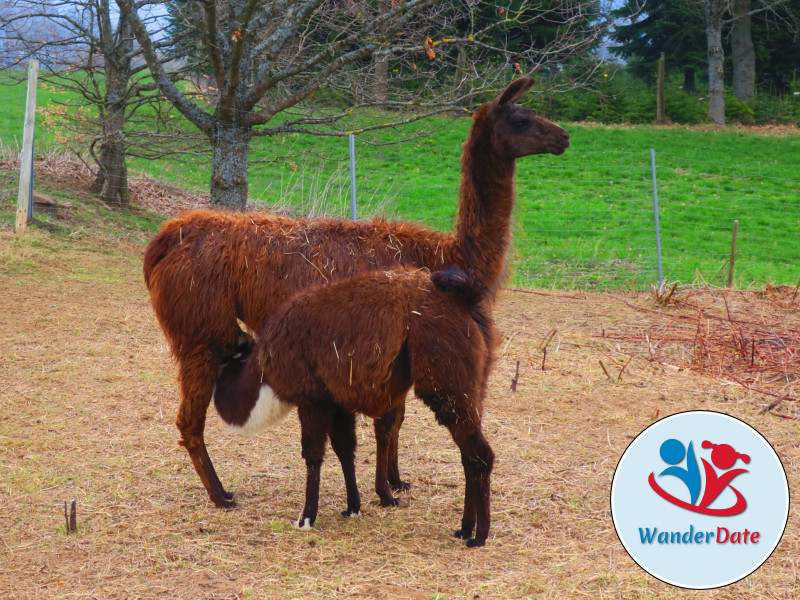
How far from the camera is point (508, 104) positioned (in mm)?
4707

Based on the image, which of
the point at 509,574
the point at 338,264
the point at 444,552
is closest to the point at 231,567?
the point at 444,552

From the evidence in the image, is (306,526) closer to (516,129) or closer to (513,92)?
(516,129)

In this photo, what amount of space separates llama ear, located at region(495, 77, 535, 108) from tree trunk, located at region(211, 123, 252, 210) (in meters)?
5.07

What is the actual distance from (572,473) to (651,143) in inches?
888

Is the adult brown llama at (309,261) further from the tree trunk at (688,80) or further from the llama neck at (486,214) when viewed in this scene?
the tree trunk at (688,80)

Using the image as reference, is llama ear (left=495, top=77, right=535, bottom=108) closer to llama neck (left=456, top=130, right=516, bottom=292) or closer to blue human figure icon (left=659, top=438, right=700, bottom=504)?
llama neck (left=456, top=130, right=516, bottom=292)

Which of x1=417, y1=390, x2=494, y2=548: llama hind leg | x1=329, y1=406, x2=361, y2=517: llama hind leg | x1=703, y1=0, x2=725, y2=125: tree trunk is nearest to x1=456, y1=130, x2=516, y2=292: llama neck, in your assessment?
x1=417, y1=390, x2=494, y2=548: llama hind leg

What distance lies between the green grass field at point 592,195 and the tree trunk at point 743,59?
23.9 ft

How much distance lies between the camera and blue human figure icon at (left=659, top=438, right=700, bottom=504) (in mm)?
3582

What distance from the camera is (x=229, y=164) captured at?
9.23 meters

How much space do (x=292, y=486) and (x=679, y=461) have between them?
7.86 ft

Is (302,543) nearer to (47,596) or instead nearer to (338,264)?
(47,596)

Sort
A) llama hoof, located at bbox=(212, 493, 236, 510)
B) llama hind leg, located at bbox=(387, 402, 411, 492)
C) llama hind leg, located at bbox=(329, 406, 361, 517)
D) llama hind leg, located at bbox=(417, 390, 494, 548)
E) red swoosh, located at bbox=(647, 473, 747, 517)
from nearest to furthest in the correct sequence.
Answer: red swoosh, located at bbox=(647, 473, 747, 517)
llama hind leg, located at bbox=(417, 390, 494, 548)
llama hind leg, located at bbox=(329, 406, 361, 517)
llama hoof, located at bbox=(212, 493, 236, 510)
llama hind leg, located at bbox=(387, 402, 411, 492)

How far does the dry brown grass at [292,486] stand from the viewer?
11.7 feet
